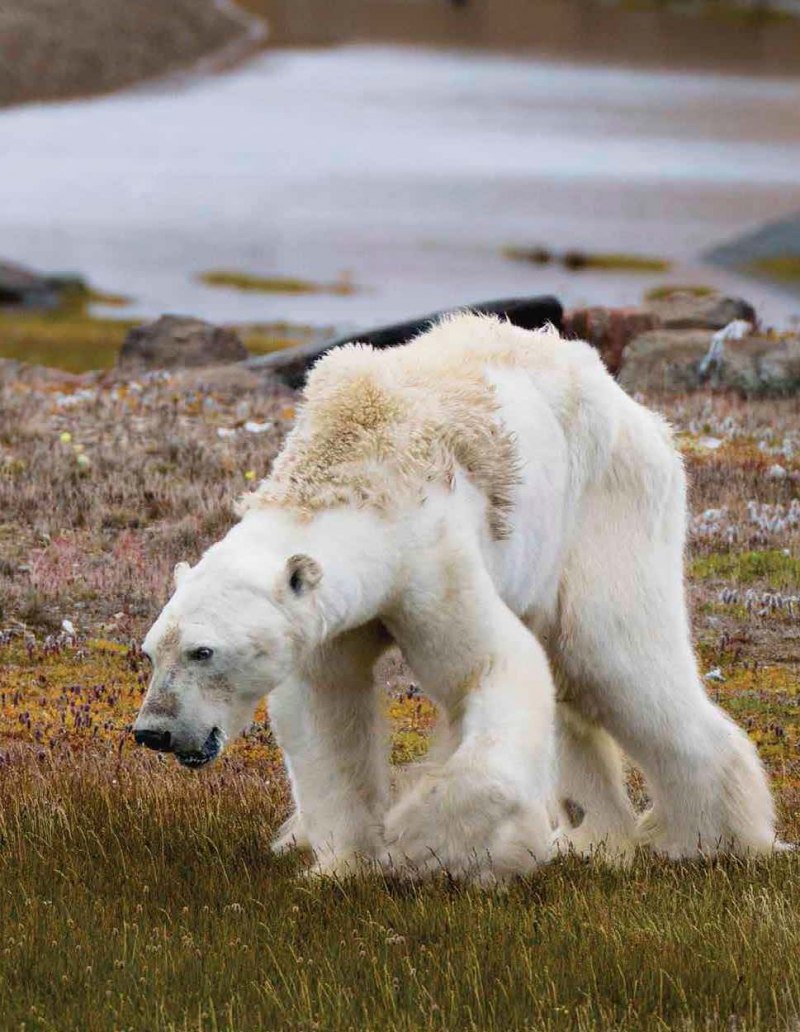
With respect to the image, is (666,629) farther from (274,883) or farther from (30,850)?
(30,850)

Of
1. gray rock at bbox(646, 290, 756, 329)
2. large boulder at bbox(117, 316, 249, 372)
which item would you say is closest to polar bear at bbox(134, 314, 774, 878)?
gray rock at bbox(646, 290, 756, 329)

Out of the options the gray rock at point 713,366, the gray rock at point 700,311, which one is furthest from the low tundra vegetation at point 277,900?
the gray rock at point 700,311

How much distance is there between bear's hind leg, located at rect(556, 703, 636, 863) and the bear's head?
1882 mm

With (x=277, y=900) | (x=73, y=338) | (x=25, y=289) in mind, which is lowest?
(x=25, y=289)

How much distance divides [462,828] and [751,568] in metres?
6.36

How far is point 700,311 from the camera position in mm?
21078

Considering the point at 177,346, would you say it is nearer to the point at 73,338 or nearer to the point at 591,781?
the point at 73,338

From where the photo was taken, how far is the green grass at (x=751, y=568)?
11512mm

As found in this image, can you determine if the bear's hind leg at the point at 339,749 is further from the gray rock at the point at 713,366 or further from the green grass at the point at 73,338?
the green grass at the point at 73,338

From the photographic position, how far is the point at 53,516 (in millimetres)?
12664

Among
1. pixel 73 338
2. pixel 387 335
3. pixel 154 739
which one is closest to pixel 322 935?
pixel 154 739

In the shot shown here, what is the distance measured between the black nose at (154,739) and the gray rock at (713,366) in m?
13.1

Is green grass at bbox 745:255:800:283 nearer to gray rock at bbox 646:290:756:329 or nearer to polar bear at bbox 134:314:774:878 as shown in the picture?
gray rock at bbox 646:290:756:329

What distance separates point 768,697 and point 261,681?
490cm
